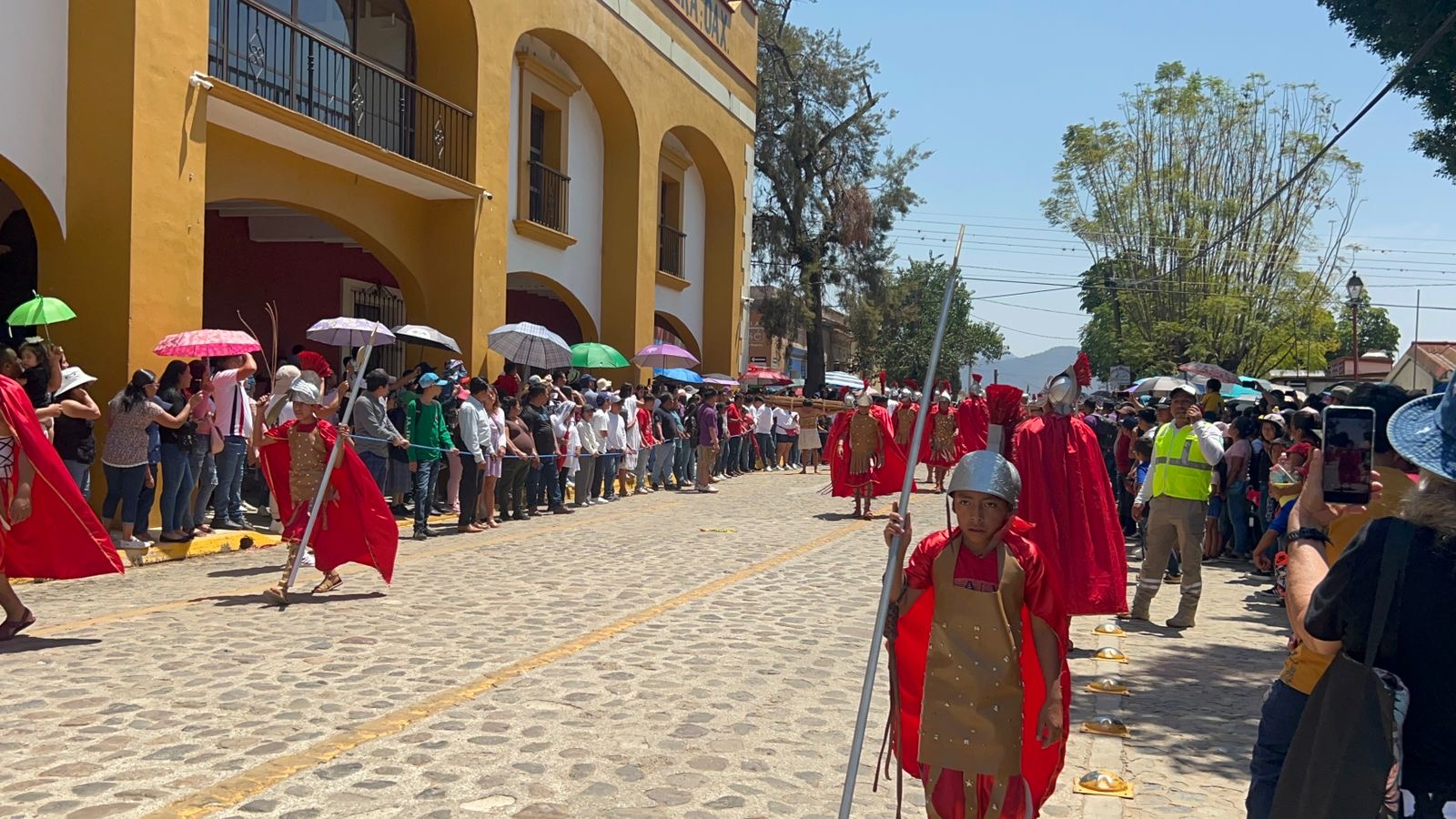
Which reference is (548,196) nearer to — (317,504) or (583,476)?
(583,476)

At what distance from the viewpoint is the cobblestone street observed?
4.97 m

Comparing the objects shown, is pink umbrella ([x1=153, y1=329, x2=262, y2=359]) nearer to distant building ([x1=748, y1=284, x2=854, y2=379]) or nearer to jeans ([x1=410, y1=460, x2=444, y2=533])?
jeans ([x1=410, y1=460, x2=444, y2=533])

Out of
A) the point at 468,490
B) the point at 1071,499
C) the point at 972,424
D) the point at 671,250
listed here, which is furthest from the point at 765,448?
the point at 1071,499

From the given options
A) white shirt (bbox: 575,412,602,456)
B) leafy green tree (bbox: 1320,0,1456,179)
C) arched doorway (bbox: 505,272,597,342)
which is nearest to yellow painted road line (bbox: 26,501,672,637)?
white shirt (bbox: 575,412,602,456)

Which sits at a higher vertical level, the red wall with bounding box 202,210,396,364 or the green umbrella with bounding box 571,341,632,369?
the red wall with bounding box 202,210,396,364

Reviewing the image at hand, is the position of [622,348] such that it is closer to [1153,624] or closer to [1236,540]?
[1236,540]

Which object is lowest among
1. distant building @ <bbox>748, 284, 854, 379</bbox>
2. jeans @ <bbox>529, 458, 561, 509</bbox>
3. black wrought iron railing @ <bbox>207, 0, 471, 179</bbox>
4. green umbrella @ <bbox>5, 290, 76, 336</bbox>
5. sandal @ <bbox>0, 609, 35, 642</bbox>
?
sandal @ <bbox>0, 609, 35, 642</bbox>

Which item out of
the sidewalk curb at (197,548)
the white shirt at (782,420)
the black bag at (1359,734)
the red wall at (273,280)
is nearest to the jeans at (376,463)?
the sidewalk curb at (197,548)

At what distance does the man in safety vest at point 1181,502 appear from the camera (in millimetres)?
9562

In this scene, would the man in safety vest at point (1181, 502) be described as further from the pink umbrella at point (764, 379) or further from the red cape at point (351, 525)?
the pink umbrella at point (764, 379)

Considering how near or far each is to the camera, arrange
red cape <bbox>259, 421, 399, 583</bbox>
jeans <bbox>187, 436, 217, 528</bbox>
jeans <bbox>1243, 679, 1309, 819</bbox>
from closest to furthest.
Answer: jeans <bbox>1243, 679, 1309, 819</bbox>
red cape <bbox>259, 421, 399, 583</bbox>
jeans <bbox>187, 436, 217, 528</bbox>

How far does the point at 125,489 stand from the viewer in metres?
11.1

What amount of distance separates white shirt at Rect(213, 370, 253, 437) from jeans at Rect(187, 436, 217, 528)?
0.96ft

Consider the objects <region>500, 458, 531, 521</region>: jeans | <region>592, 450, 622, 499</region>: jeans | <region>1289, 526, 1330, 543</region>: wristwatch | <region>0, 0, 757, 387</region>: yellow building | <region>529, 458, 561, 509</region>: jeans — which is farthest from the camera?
<region>592, 450, 622, 499</region>: jeans
